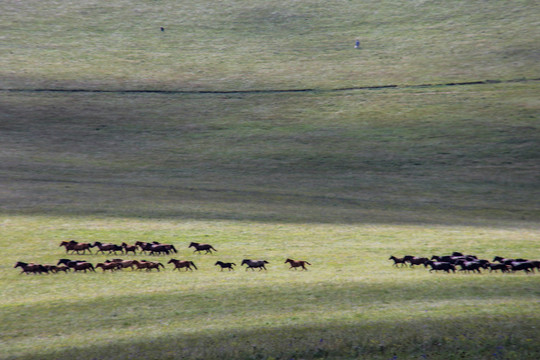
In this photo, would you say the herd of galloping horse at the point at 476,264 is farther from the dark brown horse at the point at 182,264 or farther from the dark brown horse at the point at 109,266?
the dark brown horse at the point at 109,266

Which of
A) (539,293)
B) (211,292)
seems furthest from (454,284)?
(211,292)

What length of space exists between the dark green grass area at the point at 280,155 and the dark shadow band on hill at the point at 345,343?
20346mm

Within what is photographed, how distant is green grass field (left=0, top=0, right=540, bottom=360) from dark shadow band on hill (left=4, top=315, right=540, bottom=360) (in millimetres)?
65

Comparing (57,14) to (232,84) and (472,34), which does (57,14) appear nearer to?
(232,84)

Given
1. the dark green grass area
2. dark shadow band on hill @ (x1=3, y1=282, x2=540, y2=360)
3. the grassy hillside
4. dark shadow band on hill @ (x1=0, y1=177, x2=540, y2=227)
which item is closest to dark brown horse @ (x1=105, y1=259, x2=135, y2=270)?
dark shadow band on hill @ (x1=3, y1=282, x2=540, y2=360)

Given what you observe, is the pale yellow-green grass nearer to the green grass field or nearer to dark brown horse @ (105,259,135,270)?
the green grass field

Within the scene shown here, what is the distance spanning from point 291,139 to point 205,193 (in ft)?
78.5

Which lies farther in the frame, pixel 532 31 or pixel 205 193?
pixel 532 31

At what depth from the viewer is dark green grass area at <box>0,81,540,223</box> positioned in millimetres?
41500

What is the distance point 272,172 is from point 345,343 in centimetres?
4082

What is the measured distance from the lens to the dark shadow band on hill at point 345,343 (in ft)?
50.5

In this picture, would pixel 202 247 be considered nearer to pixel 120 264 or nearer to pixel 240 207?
pixel 120 264

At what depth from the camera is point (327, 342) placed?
52.4 feet

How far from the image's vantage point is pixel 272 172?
56.4 m
